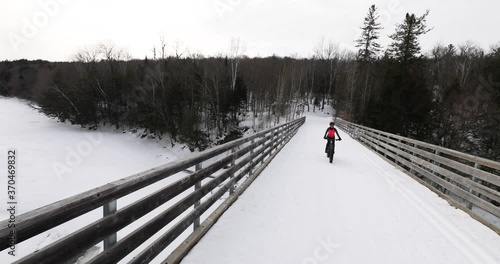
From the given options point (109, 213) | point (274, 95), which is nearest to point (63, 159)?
point (109, 213)

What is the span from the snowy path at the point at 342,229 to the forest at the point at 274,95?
20738 mm

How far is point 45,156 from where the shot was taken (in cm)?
2623

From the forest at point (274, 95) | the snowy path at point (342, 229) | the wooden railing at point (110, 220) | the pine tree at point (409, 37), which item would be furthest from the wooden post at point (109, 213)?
the pine tree at point (409, 37)

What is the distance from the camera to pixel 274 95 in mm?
52594

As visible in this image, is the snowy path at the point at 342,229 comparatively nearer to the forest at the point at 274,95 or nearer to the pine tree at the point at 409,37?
the forest at the point at 274,95

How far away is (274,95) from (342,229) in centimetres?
4940

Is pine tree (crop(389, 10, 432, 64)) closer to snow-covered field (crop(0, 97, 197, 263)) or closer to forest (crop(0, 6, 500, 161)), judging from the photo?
forest (crop(0, 6, 500, 161))

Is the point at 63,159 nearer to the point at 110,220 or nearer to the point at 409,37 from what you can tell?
the point at 110,220

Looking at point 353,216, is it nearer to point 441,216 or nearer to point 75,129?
point 441,216

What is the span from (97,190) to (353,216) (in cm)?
432

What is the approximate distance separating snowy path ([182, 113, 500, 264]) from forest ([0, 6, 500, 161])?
20.7 meters

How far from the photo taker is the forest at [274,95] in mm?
25266

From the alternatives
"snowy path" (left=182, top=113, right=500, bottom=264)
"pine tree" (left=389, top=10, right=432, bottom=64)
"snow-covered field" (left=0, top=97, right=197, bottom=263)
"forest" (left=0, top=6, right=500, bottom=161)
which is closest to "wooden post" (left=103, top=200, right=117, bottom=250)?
"snowy path" (left=182, top=113, right=500, bottom=264)

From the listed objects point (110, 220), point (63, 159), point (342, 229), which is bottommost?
point (63, 159)
